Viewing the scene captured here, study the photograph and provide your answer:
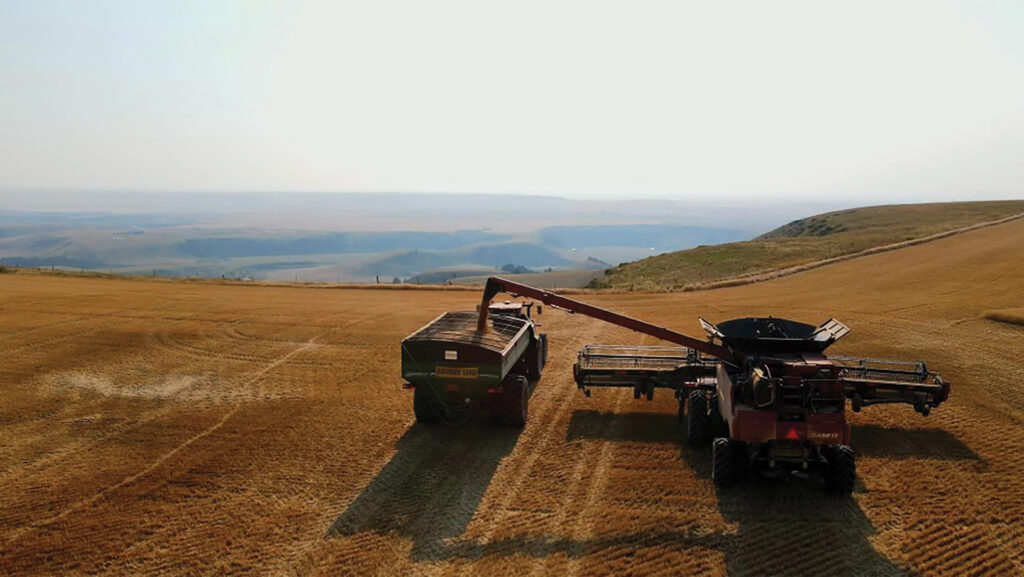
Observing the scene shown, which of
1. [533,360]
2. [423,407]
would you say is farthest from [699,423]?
[423,407]

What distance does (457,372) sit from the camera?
47.1 ft

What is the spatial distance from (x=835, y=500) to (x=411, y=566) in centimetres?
796

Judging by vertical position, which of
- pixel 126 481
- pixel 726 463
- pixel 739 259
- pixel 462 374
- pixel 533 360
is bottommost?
pixel 126 481

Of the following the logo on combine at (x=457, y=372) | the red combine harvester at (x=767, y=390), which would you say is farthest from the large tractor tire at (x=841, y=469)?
the logo on combine at (x=457, y=372)

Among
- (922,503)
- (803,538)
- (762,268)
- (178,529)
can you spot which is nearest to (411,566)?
(178,529)

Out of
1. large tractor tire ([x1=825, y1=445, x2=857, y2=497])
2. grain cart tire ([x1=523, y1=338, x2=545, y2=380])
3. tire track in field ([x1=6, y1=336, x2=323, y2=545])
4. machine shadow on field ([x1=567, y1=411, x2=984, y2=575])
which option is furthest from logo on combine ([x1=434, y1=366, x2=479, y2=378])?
large tractor tire ([x1=825, y1=445, x2=857, y2=497])

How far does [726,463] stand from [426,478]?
6.06 m

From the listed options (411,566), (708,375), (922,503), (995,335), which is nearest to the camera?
(411,566)

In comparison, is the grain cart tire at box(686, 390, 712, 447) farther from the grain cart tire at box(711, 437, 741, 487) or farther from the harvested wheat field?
the grain cart tire at box(711, 437, 741, 487)

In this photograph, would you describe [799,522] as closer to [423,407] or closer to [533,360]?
[423,407]

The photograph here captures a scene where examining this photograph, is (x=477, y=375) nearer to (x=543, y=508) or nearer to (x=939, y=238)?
(x=543, y=508)

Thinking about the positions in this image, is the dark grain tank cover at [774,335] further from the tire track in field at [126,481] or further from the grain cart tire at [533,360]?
the tire track in field at [126,481]

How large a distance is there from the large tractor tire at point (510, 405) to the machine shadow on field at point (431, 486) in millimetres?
273

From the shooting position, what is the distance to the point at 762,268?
5428 cm
